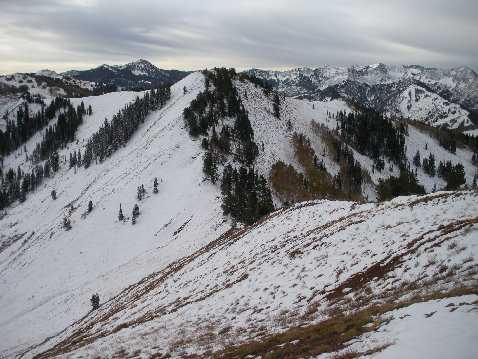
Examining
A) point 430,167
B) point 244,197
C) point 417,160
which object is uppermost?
point 417,160

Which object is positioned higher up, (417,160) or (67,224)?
(417,160)

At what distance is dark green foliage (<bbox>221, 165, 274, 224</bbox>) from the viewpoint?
190 ft

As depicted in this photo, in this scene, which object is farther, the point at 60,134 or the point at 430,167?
the point at 430,167

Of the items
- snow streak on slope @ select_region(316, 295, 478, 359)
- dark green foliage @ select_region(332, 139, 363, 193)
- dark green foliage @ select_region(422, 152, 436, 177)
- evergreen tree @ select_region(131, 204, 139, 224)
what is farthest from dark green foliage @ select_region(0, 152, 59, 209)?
dark green foliage @ select_region(422, 152, 436, 177)

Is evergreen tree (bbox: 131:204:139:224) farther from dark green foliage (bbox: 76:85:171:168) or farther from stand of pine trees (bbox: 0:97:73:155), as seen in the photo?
stand of pine trees (bbox: 0:97:73:155)

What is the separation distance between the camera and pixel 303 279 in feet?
68.5

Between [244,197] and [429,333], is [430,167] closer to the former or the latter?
[244,197]

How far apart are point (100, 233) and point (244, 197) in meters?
35.8

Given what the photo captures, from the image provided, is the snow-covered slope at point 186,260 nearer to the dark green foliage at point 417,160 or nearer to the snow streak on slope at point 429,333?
the snow streak on slope at point 429,333

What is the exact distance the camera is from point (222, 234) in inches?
2061

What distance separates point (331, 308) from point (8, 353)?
145ft

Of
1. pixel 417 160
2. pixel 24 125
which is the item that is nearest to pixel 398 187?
pixel 417 160

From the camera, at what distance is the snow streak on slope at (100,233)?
4716 cm

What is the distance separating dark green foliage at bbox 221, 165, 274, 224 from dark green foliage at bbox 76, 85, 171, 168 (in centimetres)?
6211
